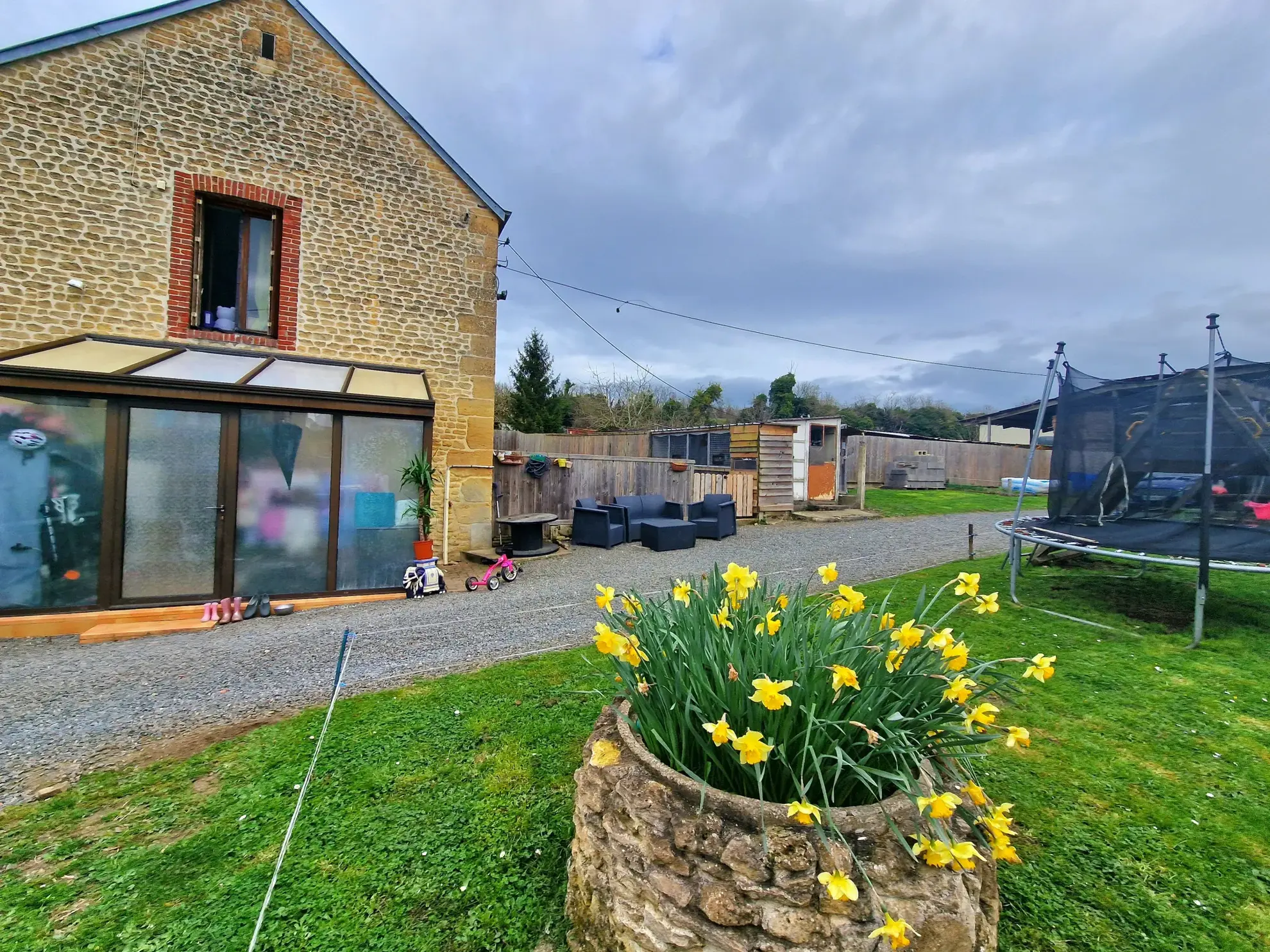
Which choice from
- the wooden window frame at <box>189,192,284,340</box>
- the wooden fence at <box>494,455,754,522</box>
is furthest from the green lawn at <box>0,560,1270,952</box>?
the wooden fence at <box>494,455,754,522</box>

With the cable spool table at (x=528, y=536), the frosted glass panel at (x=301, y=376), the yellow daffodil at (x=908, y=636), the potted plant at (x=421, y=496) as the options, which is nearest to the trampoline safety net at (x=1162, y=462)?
the yellow daffodil at (x=908, y=636)

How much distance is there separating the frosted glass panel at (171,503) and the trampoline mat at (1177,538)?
10.1 metres

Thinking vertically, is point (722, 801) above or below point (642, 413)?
below

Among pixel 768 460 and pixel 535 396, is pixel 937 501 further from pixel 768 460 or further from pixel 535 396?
pixel 535 396

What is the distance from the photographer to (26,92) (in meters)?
6.98

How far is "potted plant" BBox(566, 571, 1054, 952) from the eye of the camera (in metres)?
1.51

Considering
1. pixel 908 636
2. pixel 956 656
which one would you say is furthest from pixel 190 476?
pixel 956 656

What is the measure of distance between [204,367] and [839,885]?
871cm

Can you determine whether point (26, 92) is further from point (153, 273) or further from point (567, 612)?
point (567, 612)

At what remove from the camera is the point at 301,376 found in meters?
7.55

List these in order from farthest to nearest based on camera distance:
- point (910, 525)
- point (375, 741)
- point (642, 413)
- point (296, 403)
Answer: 1. point (642, 413)
2. point (910, 525)
3. point (296, 403)
4. point (375, 741)

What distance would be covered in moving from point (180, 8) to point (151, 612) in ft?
27.7

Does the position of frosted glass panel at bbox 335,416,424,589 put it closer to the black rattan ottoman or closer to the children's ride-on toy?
the children's ride-on toy

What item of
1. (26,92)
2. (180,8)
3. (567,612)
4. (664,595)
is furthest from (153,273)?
(664,595)
